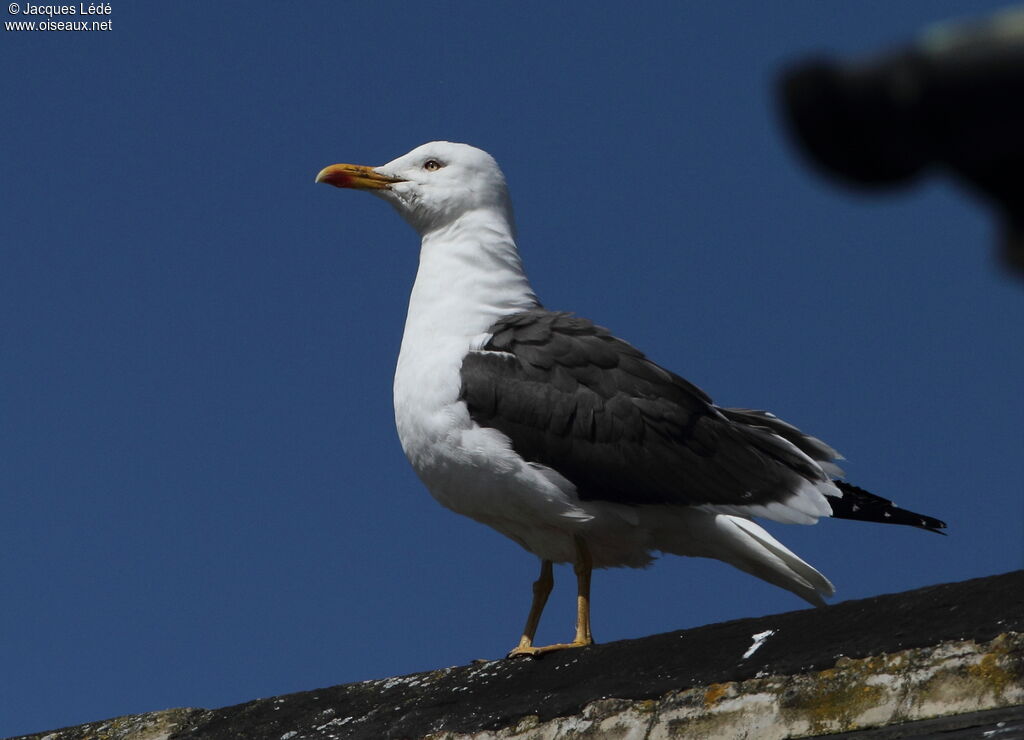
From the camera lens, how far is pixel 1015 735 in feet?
9.91

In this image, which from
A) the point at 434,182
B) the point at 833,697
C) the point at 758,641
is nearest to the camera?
the point at 833,697

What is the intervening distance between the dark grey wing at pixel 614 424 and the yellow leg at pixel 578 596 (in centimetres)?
27

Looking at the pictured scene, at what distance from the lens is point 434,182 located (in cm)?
786

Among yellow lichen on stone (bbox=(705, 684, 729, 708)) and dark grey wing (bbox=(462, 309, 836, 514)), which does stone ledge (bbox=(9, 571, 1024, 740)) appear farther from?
dark grey wing (bbox=(462, 309, 836, 514))

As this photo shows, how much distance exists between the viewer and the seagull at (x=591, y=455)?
6.18 meters

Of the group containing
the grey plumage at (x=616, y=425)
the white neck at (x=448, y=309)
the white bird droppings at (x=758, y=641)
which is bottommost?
the white bird droppings at (x=758, y=641)

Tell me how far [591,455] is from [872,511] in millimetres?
1286

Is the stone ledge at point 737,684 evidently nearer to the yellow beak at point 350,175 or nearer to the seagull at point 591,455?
the seagull at point 591,455

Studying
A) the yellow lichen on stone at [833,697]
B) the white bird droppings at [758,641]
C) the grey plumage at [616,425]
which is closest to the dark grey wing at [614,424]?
the grey plumage at [616,425]

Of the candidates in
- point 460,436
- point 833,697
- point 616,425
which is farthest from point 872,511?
point 833,697

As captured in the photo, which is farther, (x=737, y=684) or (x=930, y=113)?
(x=737, y=684)

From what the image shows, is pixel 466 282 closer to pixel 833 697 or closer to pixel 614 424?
pixel 614 424

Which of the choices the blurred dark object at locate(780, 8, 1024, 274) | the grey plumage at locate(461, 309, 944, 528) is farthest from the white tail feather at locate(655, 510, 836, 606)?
the blurred dark object at locate(780, 8, 1024, 274)

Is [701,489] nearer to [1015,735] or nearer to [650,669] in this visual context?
[650,669]
